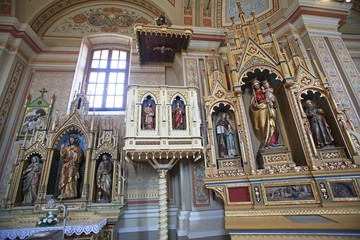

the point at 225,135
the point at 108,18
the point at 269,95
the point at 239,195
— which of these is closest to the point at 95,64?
the point at 108,18

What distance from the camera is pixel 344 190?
11.2ft

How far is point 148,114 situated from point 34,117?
14.2ft

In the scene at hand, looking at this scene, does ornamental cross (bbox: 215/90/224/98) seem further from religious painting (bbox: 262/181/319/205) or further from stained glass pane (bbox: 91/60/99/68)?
stained glass pane (bbox: 91/60/99/68)

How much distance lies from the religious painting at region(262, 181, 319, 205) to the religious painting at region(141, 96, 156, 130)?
2803mm

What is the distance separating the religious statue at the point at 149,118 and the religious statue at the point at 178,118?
1.78 feet

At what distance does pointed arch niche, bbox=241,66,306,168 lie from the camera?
4.08 metres

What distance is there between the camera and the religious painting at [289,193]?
3533 mm

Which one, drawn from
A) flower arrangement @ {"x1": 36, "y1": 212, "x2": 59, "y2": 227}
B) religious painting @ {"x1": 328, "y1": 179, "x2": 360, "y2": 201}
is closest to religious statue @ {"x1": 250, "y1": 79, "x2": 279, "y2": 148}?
religious painting @ {"x1": 328, "y1": 179, "x2": 360, "y2": 201}

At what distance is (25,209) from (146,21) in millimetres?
7762

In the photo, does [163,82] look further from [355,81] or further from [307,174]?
[355,81]

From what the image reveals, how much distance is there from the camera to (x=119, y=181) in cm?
492

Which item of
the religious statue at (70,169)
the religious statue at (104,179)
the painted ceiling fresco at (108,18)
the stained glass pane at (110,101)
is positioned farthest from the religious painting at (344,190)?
the painted ceiling fresco at (108,18)

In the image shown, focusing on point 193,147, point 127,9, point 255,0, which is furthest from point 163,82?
point 255,0

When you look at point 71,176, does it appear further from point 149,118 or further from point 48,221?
point 149,118
